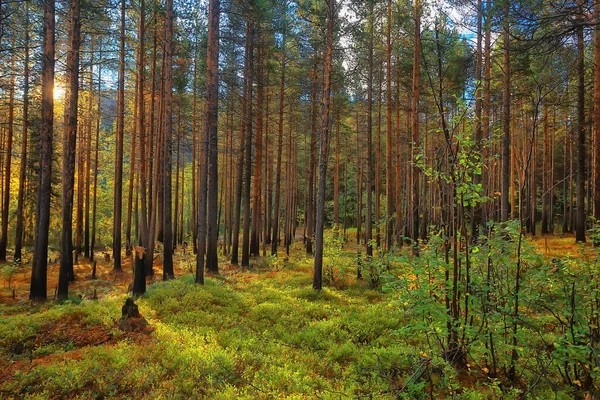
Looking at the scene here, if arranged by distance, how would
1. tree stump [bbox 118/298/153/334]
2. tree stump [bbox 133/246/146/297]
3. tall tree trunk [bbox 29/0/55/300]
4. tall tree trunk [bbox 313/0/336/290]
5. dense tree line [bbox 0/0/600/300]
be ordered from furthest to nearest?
tall tree trunk [bbox 313/0/336/290]
tree stump [bbox 133/246/146/297]
tall tree trunk [bbox 29/0/55/300]
tree stump [bbox 118/298/153/334]
dense tree line [bbox 0/0/600/300]

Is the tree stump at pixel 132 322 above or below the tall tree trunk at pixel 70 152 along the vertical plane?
below

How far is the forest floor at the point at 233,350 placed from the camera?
4.20 meters

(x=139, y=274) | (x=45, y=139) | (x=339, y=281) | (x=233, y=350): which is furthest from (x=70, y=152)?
(x=339, y=281)

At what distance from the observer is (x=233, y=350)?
5.60m

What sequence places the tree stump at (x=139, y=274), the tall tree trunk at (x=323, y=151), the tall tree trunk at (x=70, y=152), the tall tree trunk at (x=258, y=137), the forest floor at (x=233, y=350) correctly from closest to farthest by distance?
the forest floor at (x=233, y=350) → the tree stump at (x=139, y=274) → the tall tree trunk at (x=323, y=151) → the tall tree trunk at (x=70, y=152) → the tall tree trunk at (x=258, y=137)

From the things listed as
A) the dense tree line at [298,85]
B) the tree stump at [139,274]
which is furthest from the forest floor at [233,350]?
the dense tree line at [298,85]

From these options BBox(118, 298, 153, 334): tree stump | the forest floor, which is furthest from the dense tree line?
BBox(118, 298, 153, 334): tree stump

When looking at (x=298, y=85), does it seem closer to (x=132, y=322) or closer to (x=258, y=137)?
(x=258, y=137)

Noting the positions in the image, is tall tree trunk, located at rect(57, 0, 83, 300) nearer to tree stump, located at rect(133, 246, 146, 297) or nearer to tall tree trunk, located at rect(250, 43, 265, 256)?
tree stump, located at rect(133, 246, 146, 297)

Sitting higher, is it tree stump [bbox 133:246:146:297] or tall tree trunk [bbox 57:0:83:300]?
tall tree trunk [bbox 57:0:83:300]

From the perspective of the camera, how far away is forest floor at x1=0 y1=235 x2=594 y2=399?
4203 mm

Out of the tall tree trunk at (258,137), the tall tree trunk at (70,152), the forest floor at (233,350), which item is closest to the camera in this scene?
the forest floor at (233,350)

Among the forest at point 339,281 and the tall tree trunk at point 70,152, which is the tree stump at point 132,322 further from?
the tall tree trunk at point 70,152

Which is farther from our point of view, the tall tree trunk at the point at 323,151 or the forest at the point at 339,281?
the tall tree trunk at the point at 323,151
